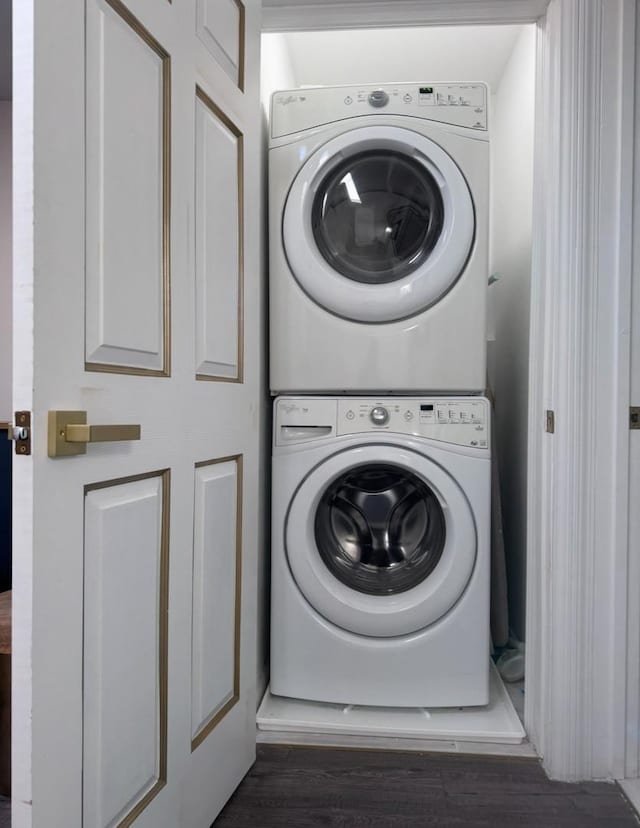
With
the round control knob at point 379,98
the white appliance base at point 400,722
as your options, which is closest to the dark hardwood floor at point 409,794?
the white appliance base at point 400,722

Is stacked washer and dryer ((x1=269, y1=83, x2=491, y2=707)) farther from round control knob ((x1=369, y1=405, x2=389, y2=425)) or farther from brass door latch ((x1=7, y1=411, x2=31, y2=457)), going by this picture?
brass door latch ((x1=7, y1=411, x2=31, y2=457))

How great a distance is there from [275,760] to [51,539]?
3.34 feet

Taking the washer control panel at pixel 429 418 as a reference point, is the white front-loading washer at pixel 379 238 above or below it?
above

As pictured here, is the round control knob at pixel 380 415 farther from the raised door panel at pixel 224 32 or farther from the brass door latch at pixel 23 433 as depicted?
the brass door latch at pixel 23 433

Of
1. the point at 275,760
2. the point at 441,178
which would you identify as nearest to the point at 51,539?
the point at 275,760

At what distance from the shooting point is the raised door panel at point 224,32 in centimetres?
112

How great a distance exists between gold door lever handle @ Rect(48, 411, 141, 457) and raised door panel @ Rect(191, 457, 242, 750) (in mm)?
354

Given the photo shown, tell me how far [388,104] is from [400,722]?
64.4 inches

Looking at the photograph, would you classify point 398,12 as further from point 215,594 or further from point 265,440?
point 215,594

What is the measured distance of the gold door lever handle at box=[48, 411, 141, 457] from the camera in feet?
2.38

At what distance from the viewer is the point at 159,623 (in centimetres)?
99

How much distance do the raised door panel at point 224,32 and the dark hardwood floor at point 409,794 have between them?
5.05 feet

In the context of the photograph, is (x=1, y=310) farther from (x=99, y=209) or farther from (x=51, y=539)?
(x=51, y=539)

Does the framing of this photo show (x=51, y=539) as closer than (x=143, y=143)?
Yes
